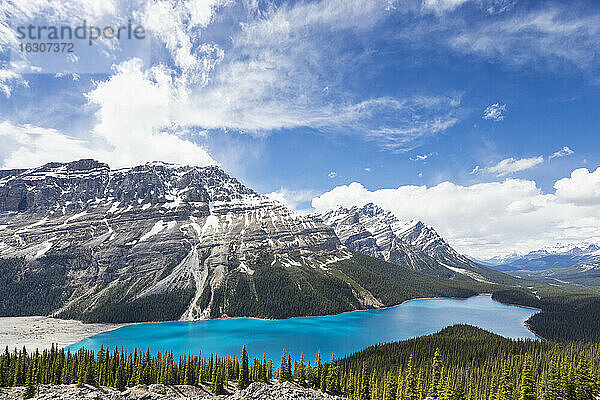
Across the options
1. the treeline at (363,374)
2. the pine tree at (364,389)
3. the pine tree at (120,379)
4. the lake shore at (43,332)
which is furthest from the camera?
the lake shore at (43,332)

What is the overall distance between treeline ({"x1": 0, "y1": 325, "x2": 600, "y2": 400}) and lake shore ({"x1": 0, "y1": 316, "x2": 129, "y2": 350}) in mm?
59739

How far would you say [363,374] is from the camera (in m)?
88.1

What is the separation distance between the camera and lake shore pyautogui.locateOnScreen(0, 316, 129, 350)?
144m

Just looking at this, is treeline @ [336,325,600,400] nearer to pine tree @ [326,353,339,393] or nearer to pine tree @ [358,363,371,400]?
pine tree @ [358,363,371,400]

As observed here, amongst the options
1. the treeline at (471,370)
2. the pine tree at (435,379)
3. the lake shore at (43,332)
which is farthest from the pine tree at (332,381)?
the lake shore at (43,332)

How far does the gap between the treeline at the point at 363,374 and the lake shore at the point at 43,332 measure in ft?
196

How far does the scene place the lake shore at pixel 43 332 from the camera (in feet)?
472

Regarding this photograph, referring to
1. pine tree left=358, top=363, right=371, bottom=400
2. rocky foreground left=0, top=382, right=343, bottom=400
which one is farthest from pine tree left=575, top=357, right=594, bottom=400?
rocky foreground left=0, top=382, right=343, bottom=400

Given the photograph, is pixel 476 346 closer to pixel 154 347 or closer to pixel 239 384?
pixel 239 384

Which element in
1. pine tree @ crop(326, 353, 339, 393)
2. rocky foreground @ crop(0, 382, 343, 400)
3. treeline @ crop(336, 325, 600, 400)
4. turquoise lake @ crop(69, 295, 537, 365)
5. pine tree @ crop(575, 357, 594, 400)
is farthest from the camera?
turquoise lake @ crop(69, 295, 537, 365)

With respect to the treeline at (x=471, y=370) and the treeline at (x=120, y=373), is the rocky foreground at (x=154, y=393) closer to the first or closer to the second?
the treeline at (x=120, y=373)

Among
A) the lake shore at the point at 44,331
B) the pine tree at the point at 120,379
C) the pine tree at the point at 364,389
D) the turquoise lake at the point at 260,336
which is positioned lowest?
the turquoise lake at the point at 260,336

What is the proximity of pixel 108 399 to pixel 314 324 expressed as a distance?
152 meters

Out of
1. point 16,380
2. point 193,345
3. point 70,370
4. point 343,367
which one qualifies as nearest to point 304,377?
point 343,367
